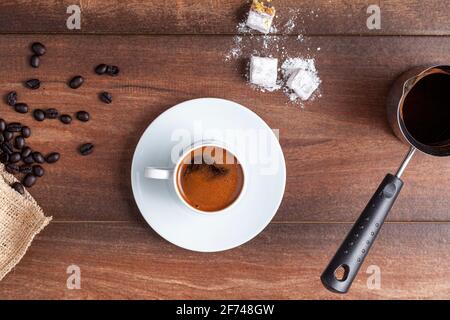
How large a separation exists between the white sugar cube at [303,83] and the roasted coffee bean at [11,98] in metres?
0.64

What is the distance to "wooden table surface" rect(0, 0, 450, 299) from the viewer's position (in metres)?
1.30

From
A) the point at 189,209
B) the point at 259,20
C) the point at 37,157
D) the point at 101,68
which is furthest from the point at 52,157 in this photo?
the point at 259,20

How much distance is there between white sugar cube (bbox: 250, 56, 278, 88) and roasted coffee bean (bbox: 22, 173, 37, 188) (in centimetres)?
56

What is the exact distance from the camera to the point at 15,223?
1.31 meters

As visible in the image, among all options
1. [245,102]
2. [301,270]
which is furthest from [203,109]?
[301,270]

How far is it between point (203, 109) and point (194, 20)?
223 mm

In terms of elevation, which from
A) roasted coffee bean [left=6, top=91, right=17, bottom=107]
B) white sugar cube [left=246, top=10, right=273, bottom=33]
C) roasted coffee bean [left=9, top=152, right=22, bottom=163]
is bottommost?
roasted coffee bean [left=9, top=152, right=22, bottom=163]

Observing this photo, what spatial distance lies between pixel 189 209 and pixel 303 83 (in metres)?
0.39

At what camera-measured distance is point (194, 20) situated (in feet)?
4.27

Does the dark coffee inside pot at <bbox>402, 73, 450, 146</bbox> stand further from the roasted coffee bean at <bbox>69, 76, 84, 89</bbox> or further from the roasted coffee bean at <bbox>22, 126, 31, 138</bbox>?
the roasted coffee bean at <bbox>22, 126, 31, 138</bbox>

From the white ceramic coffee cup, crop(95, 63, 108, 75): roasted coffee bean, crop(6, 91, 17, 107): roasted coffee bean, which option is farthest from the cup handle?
crop(6, 91, 17, 107): roasted coffee bean

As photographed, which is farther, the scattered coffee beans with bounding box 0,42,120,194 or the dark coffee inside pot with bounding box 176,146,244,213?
the scattered coffee beans with bounding box 0,42,120,194

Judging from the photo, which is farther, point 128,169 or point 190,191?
point 128,169

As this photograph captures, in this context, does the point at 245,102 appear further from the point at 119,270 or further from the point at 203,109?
the point at 119,270
